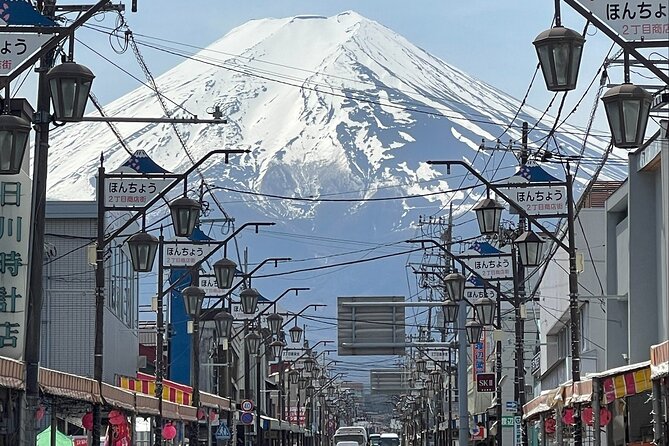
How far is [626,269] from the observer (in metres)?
39.0

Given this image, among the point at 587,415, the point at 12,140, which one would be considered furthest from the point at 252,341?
the point at 12,140

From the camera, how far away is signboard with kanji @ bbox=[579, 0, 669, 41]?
1534 cm

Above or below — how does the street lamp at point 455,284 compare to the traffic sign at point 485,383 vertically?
above

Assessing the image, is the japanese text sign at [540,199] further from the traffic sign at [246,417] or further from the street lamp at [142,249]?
the traffic sign at [246,417]

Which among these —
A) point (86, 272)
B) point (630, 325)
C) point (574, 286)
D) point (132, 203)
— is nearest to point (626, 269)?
point (630, 325)

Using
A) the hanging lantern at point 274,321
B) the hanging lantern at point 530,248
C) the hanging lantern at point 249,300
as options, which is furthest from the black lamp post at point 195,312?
the hanging lantern at point 530,248

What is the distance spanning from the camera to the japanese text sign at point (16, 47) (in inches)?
632

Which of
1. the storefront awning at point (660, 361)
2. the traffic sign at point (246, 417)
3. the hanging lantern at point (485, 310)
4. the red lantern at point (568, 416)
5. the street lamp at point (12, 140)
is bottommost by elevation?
the red lantern at point (568, 416)

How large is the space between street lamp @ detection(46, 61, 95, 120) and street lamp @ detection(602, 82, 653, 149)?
6.36m

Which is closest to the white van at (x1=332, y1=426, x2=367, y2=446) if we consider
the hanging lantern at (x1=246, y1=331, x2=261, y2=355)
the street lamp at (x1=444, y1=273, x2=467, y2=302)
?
the hanging lantern at (x1=246, y1=331, x2=261, y2=355)

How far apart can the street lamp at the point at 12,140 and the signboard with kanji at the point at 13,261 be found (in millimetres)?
12728

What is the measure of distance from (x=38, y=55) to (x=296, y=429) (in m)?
81.5

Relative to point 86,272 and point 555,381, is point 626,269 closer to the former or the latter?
point 555,381

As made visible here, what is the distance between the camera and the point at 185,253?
128 ft
